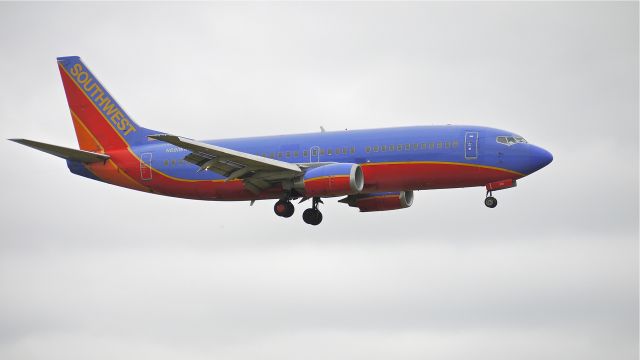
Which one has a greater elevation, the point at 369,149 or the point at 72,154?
the point at 72,154

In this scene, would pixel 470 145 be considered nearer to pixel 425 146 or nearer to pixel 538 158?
pixel 425 146

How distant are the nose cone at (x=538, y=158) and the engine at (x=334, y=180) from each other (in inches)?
342

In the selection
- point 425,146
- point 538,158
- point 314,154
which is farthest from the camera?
point 314,154

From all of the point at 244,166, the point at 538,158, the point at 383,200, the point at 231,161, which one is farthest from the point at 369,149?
the point at 538,158

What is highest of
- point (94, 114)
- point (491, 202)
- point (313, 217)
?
point (94, 114)

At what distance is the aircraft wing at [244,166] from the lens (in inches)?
2379

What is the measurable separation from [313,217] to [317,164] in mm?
4914

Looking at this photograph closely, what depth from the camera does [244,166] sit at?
6225 centimetres

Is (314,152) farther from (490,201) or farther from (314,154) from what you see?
(490,201)

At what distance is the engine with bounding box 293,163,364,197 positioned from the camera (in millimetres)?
60312

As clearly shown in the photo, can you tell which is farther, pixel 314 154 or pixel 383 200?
pixel 383 200

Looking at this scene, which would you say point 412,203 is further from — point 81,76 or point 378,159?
point 81,76

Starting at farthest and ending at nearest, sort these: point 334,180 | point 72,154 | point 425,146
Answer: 1. point 72,154
2. point 425,146
3. point 334,180

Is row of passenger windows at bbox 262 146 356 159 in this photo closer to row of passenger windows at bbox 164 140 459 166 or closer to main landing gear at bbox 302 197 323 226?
row of passenger windows at bbox 164 140 459 166
